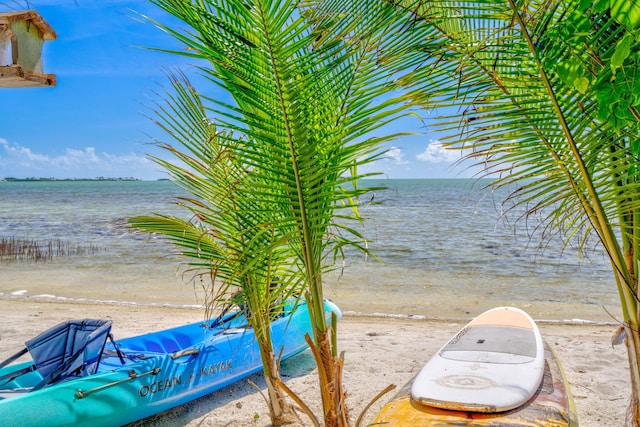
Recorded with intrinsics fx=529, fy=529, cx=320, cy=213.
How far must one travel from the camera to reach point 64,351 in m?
4.24

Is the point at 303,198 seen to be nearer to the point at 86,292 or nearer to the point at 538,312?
the point at 538,312

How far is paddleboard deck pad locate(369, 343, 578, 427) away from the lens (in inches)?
118

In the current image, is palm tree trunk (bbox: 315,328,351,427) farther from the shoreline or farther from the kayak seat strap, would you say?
the shoreline

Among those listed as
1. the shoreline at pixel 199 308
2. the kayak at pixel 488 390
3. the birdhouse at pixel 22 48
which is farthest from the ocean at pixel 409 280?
the birdhouse at pixel 22 48

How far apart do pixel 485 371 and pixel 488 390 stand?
1.12 feet

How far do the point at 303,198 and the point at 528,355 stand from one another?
2.43 metres

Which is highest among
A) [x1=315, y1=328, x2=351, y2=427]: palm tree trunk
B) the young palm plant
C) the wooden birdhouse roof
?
the wooden birdhouse roof

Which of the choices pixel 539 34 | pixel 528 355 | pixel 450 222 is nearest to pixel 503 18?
pixel 539 34

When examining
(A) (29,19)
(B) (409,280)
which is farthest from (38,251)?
(A) (29,19)

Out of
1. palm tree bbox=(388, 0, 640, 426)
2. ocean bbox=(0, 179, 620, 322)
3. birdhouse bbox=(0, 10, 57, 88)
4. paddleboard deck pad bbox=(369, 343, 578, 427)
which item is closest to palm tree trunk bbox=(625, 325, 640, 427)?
palm tree bbox=(388, 0, 640, 426)

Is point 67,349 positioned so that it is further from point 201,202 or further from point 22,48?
point 22,48

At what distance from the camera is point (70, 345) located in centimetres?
427

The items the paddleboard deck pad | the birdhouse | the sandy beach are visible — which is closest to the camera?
the birdhouse

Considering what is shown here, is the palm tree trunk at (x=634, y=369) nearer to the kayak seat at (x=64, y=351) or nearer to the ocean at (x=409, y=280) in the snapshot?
the kayak seat at (x=64, y=351)
